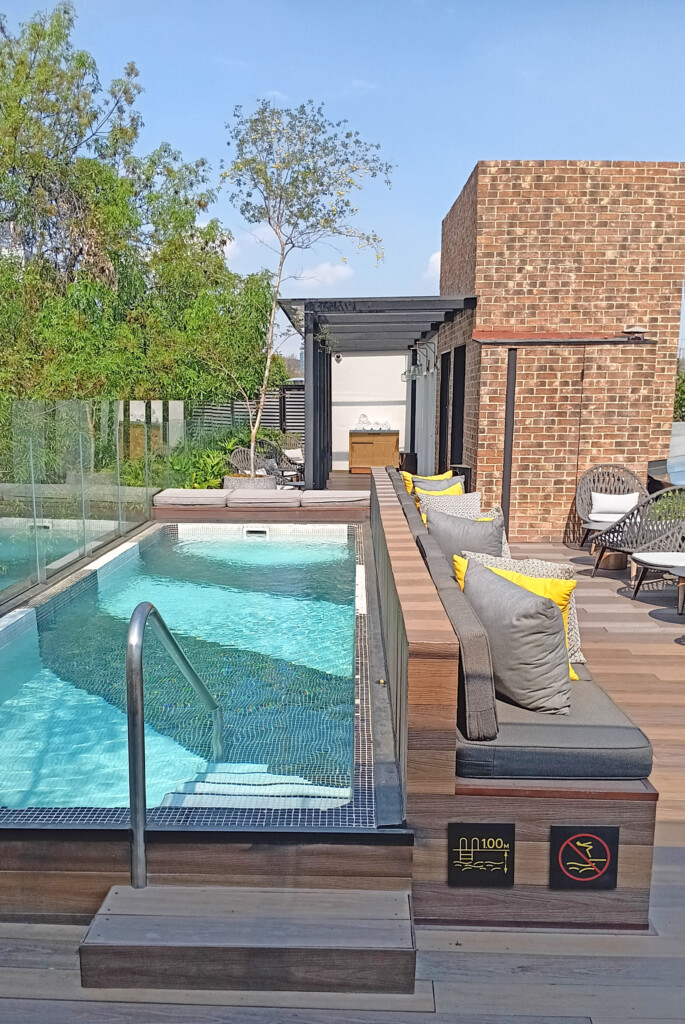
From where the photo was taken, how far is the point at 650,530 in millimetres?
7160

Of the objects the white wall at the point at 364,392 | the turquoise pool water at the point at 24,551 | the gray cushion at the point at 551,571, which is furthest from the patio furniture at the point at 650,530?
the white wall at the point at 364,392

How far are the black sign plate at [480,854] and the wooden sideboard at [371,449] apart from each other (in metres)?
14.9

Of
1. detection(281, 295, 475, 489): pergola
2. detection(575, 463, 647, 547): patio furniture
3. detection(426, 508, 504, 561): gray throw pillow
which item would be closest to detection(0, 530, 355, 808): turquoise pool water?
detection(426, 508, 504, 561): gray throw pillow

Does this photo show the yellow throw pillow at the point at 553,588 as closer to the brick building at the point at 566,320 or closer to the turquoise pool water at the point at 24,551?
the turquoise pool water at the point at 24,551

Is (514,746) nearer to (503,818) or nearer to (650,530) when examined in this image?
(503,818)

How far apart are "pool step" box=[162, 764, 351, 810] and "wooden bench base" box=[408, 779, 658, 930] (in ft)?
1.36

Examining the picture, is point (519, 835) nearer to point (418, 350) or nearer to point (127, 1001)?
point (127, 1001)

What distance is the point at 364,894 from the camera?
278cm

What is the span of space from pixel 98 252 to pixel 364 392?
968 cm

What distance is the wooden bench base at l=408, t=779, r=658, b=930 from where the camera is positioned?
274cm

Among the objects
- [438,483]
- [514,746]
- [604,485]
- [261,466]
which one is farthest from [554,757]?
[261,466]

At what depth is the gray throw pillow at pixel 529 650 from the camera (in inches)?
119

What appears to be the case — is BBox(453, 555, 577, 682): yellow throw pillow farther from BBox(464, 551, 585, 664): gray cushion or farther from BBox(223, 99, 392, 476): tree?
BBox(223, 99, 392, 476): tree

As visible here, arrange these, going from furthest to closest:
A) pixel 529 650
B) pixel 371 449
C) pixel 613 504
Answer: pixel 371 449
pixel 613 504
pixel 529 650
